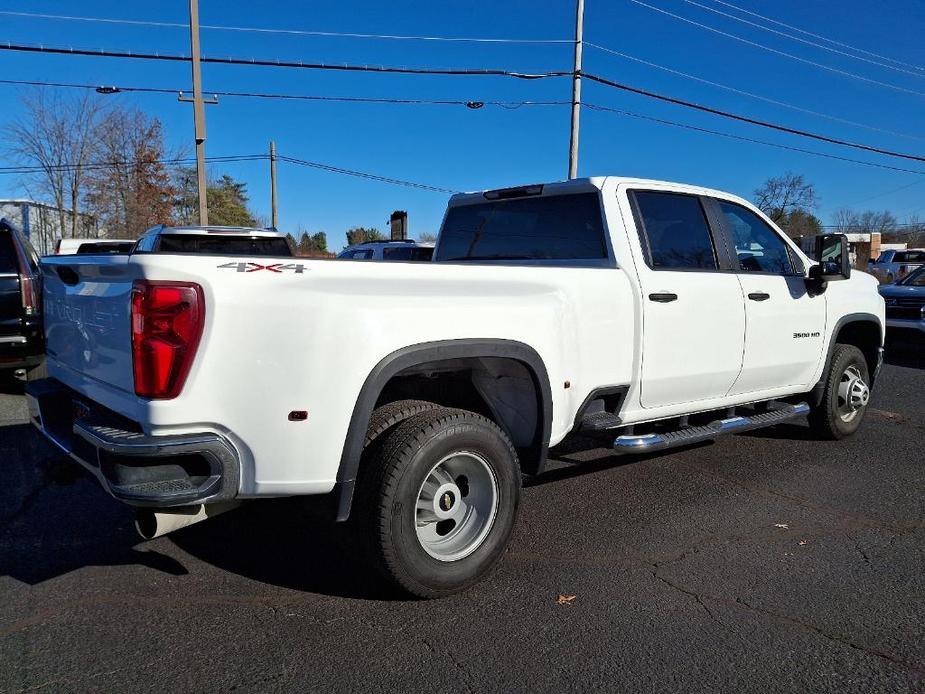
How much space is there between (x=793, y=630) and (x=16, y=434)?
6.23 m

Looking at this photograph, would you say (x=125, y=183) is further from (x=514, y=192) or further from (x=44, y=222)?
(x=514, y=192)

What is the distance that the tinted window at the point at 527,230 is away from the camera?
448cm

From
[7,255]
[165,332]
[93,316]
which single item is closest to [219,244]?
[7,255]

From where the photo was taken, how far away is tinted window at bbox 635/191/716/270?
449 cm

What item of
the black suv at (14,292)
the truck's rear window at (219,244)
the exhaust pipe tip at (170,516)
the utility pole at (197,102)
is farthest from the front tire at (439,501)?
the utility pole at (197,102)

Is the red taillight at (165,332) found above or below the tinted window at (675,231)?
below

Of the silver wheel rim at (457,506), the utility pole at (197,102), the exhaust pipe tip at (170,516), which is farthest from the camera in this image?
the utility pole at (197,102)

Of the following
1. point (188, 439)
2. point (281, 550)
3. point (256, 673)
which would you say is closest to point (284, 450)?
point (188, 439)

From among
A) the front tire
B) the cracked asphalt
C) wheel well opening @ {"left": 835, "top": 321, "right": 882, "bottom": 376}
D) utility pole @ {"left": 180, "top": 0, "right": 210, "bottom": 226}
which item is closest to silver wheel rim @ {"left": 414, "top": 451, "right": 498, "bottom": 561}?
the front tire

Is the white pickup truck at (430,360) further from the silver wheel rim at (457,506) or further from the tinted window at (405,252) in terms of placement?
the tinted window at (405,252)

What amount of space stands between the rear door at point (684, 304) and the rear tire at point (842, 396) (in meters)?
1.61

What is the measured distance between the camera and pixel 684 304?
14.3 ft

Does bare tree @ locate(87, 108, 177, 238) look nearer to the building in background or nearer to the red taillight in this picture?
the building in background

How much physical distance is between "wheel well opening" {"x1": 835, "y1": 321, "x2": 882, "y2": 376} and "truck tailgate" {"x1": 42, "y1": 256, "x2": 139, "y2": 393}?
5.62 meters
